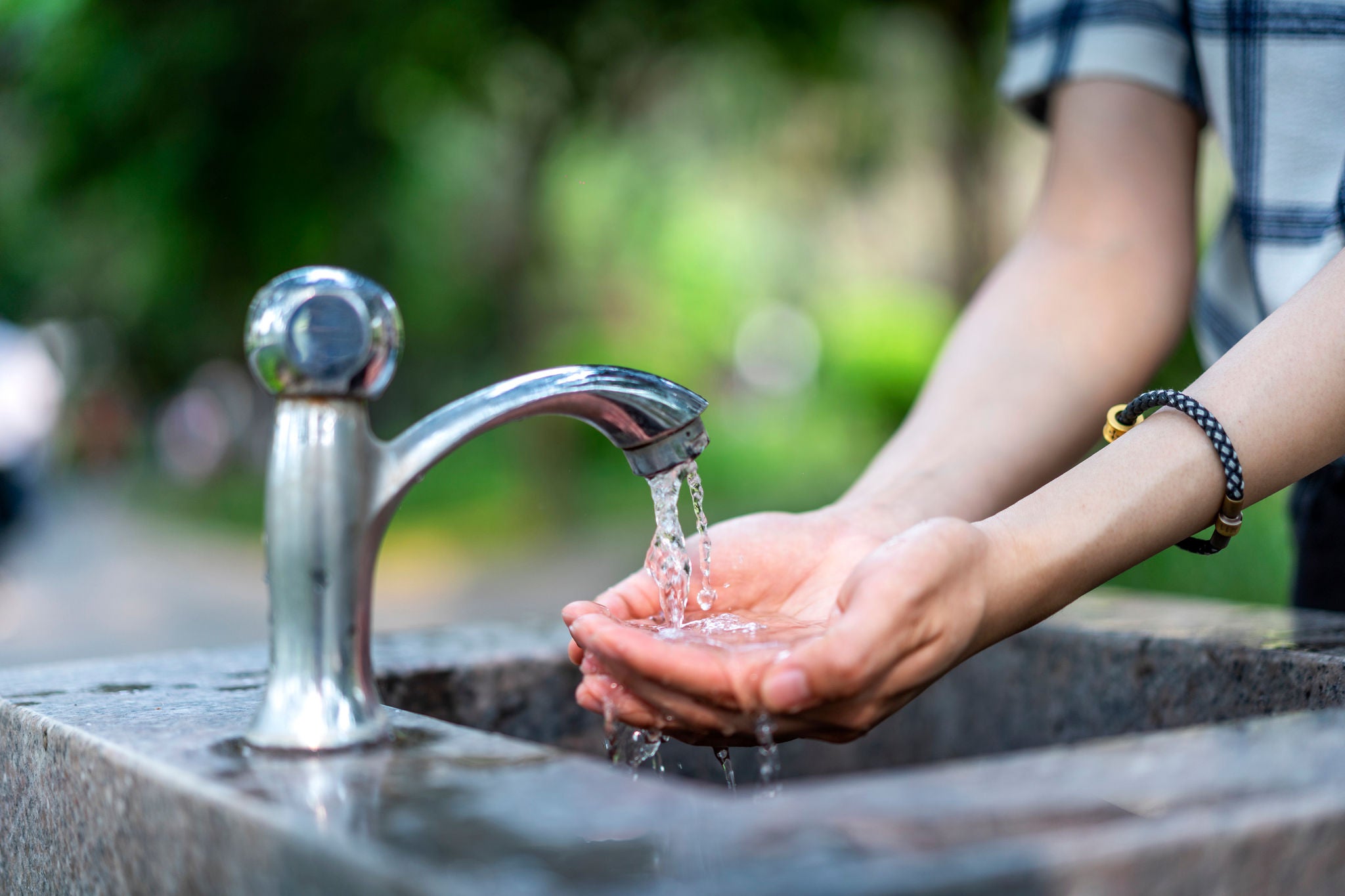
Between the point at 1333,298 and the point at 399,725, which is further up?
the point at 1333,298

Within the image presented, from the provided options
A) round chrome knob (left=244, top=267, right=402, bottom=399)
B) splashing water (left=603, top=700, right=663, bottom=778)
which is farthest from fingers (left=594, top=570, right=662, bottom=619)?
round chrome knob (left=244, top=267, right=402, bottom=399)

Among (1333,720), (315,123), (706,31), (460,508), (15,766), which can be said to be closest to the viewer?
(1333,720)

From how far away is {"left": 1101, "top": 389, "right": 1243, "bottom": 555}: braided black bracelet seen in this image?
1.16 metres

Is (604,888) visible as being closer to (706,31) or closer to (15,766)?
(15,766)

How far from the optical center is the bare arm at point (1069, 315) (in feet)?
4.97

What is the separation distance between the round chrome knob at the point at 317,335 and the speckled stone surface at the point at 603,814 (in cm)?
26

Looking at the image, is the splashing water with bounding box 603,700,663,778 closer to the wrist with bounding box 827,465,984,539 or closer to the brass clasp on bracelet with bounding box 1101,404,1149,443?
the wrist with bounding box 827,465,984,539

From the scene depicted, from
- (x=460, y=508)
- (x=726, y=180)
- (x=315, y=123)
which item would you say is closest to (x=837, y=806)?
(x=315, y=123)

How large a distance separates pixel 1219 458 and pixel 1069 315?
0.48m

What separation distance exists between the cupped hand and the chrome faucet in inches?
8.7

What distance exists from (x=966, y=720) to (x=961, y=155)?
21.1 feet

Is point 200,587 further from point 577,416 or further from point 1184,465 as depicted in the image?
point 1184,465

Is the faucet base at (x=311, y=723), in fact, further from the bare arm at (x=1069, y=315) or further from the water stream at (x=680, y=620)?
the bare arm at (x=1069, y=315)

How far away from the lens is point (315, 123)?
6211 millimetres
